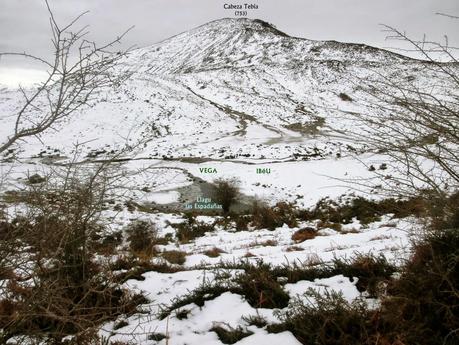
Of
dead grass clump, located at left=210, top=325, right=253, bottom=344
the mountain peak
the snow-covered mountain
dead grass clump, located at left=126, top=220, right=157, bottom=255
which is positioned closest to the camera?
dead grass clump, located at left=210, top=325, right=253, bottom=344

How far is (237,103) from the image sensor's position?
135 feet

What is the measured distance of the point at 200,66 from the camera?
71.6 metres

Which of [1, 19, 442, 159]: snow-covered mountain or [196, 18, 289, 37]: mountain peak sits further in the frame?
[196, 18, 289, 37]: mountain peak

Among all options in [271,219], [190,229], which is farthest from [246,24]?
[190,229]

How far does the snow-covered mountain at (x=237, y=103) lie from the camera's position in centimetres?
2586

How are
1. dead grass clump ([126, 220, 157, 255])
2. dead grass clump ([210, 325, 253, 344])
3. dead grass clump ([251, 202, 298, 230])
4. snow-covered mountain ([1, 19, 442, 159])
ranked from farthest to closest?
snow-covered mountain ([1, 19, 442, 159]) < dead grass clump ([251, 202, 298, 230]) < dead grass clump ([126, 220, 157, 255]) < dead grass clump ([210, 325, 253, 344])

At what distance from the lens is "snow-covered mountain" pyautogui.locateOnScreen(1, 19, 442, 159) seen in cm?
2586

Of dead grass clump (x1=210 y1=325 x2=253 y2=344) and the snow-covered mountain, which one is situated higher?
the snow-covered mountain

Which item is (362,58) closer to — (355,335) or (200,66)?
(200,66)

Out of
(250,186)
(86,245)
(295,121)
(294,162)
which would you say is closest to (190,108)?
(295,121)

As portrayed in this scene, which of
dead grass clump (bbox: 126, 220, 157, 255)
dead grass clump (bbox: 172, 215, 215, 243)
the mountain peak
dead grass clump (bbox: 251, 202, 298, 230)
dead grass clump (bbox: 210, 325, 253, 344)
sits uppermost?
the mountain peak

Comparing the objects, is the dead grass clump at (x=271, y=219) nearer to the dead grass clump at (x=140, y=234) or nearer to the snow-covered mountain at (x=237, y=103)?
the dead grass clump at (x=140, y=234)

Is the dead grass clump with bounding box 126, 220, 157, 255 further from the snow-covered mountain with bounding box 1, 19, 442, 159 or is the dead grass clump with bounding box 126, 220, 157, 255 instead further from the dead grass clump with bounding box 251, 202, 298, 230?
the dead grass clump with bounding box 251, 202, 298, 230

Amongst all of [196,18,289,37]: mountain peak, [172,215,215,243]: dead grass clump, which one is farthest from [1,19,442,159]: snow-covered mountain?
[196,18,289,37]: mountain peak
